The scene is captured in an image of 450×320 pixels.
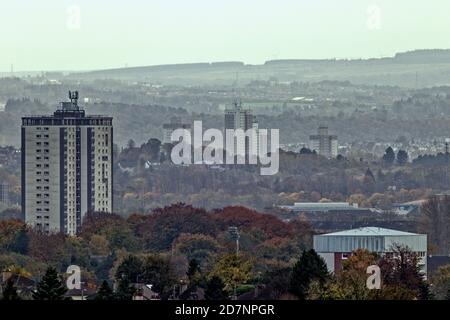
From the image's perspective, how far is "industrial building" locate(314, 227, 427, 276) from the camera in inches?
2579

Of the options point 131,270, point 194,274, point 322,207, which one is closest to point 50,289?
point 194,274

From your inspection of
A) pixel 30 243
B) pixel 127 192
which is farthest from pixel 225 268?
pixel 127 192

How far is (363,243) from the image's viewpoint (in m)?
68.1

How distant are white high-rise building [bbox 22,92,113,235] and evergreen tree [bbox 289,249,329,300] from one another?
5837cm

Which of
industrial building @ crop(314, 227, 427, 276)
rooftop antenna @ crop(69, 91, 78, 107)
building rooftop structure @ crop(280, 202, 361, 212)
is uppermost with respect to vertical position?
rooftop antenna @ crop(69, 91, 78, 107)

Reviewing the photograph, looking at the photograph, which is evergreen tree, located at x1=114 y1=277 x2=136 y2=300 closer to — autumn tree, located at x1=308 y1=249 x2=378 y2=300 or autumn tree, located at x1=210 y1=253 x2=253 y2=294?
autumn tree, located at x1=308 y1=249 x2=378 y2=300

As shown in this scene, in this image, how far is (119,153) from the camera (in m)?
164

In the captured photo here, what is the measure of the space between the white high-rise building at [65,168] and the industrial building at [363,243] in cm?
3516

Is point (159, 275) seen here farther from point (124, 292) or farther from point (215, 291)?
point (215, 291)

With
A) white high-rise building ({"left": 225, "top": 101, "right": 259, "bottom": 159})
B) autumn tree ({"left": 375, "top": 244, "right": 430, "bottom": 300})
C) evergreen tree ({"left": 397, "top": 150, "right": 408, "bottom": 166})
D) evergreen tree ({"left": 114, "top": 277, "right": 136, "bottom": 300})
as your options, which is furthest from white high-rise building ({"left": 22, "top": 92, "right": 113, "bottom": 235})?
evergreen tree ({"left": 114, "top": 277, "right": 136, "bottom": 300})

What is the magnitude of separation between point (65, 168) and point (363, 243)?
44.5m

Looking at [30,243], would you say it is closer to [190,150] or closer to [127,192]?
[127,192]

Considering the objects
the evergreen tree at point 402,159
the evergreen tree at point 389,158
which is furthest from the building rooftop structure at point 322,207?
the evergreen tree at point 389,158

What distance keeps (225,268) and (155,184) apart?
311 feet
